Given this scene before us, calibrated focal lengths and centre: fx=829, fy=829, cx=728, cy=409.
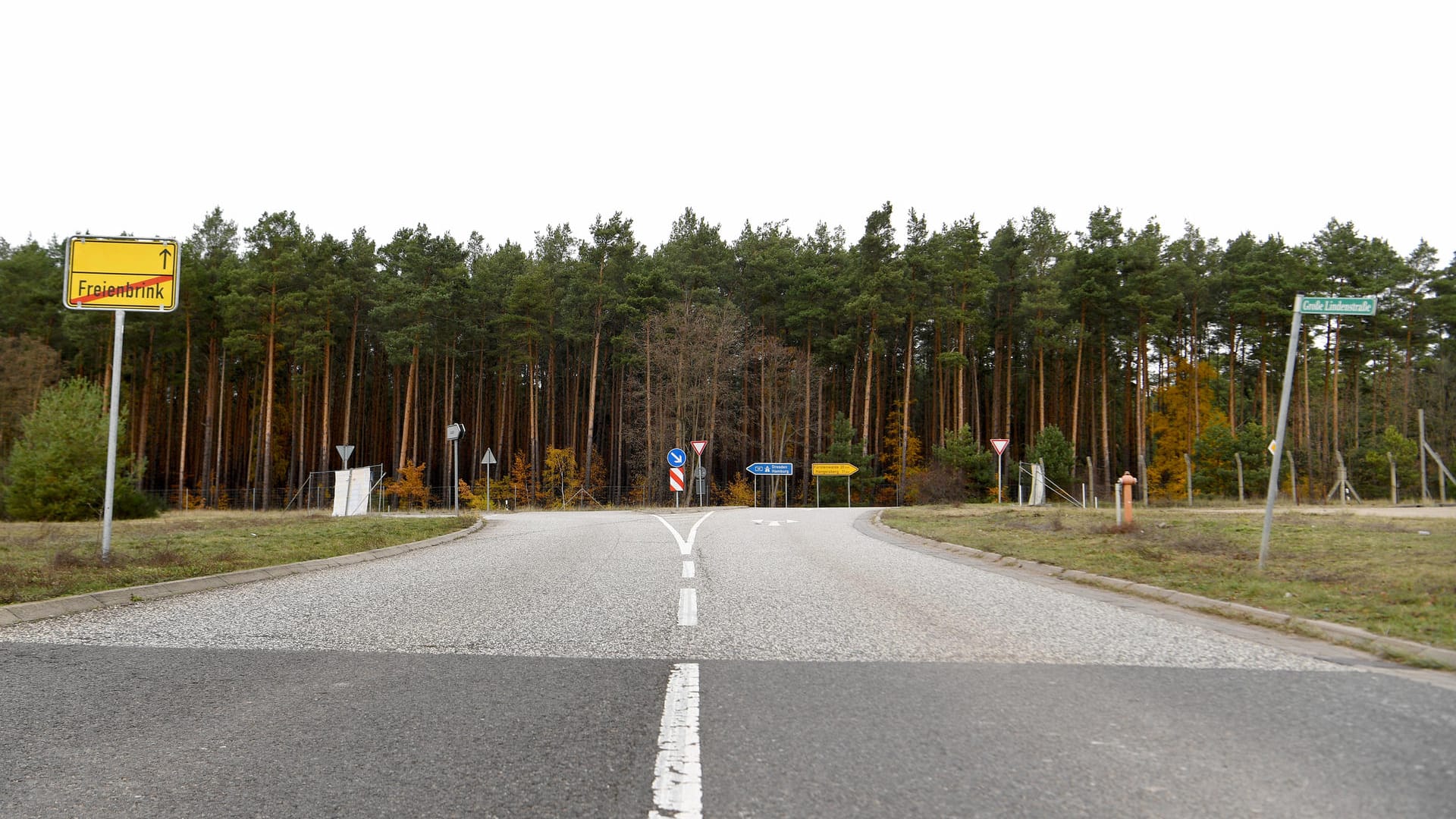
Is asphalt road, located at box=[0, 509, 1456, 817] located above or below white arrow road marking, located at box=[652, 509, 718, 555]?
above

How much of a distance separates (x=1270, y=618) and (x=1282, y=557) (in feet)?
18.2

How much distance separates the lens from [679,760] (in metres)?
3.62

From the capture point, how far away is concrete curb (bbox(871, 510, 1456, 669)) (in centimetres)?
592

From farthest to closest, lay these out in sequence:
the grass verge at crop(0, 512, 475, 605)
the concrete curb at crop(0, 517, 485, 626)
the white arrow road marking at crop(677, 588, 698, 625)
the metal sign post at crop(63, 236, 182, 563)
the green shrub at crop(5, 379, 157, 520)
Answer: the green shrub at crop(5, 379, 157, 520)
the metal sign post at crop(63, 236, 182, 563)
the grass verge at crop(0, 512, 475, 605)
the white arrow road marking at crop(677, 588, 698, 625)
the concrete curb at crop(0, 517, 485, 626)

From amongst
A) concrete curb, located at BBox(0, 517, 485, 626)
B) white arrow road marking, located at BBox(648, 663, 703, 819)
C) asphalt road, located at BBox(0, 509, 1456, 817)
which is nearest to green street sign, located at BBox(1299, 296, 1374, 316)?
asphalt road, located at BBox(0, 509, 1456, 817)

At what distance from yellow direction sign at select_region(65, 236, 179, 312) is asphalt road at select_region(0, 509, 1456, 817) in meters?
4.56

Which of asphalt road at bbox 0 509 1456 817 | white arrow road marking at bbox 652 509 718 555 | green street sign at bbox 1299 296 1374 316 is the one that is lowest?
white arrow road marking at bbox 652 509 718 555

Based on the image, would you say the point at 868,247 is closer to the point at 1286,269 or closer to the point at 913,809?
the point at 1286,269

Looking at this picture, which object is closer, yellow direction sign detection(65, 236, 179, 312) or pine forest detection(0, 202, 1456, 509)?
yellow direction sign detection(65, 236, 179, 312)

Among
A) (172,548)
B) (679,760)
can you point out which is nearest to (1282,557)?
(679,760)

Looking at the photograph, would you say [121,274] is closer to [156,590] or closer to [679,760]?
[156,590]

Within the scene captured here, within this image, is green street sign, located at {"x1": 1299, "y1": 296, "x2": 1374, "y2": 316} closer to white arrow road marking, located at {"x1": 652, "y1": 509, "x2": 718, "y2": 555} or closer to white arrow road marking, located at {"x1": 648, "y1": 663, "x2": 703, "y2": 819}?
white arrow road marking, located at {"x1": 648, "y1": 663, "x2": 703, "y2": 819}

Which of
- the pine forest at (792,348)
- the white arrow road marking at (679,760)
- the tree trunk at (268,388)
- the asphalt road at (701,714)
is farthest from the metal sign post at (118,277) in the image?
the tree trunk at (268,388)

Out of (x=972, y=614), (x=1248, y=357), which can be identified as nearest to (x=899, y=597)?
(x=972, y=614)
